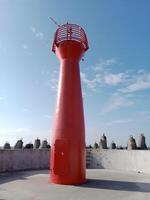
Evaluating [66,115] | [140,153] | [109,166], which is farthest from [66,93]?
[109,166]

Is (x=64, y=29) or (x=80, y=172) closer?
(x=80, y=172)

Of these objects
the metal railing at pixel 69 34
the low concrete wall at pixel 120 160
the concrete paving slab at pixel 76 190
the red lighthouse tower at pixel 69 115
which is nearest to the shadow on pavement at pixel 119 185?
the concrete paving slab at pixel 76 190

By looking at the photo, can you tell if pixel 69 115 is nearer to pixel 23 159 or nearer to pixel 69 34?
pixel 69 34

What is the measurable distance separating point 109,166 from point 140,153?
2892 mm

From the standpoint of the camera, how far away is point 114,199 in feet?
30.5

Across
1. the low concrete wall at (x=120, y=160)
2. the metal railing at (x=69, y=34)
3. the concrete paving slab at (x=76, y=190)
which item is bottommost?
the concrete paving slab at (x=76, y=190)

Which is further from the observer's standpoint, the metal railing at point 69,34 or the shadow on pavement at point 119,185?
the metal railing at point 69,34

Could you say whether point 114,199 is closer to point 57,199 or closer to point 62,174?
point 57,199

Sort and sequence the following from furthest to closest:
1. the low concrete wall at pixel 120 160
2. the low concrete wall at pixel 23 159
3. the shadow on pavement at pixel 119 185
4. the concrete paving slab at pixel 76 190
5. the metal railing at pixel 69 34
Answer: the low concrete wall at pixel 120 160 → the low concrete wall at pixel 23 159 → the metal railing at pixel 69 34 → the shadow on pavement at pixel 119 185 → the concrete paving slab at pixel 76 190

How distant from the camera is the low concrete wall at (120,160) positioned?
1764 cm

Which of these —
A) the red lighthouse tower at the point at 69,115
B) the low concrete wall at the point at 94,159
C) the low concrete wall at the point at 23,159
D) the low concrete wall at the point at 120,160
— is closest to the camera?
the red lighthouse tower at the point at 69,115

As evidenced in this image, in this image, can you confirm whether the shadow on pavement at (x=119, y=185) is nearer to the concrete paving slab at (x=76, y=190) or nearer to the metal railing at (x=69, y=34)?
the concrete paving slab at (x=76, y=190)

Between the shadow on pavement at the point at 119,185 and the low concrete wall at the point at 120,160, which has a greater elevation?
the low concrete wall at the point at 120,160

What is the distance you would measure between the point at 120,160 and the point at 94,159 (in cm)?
231
